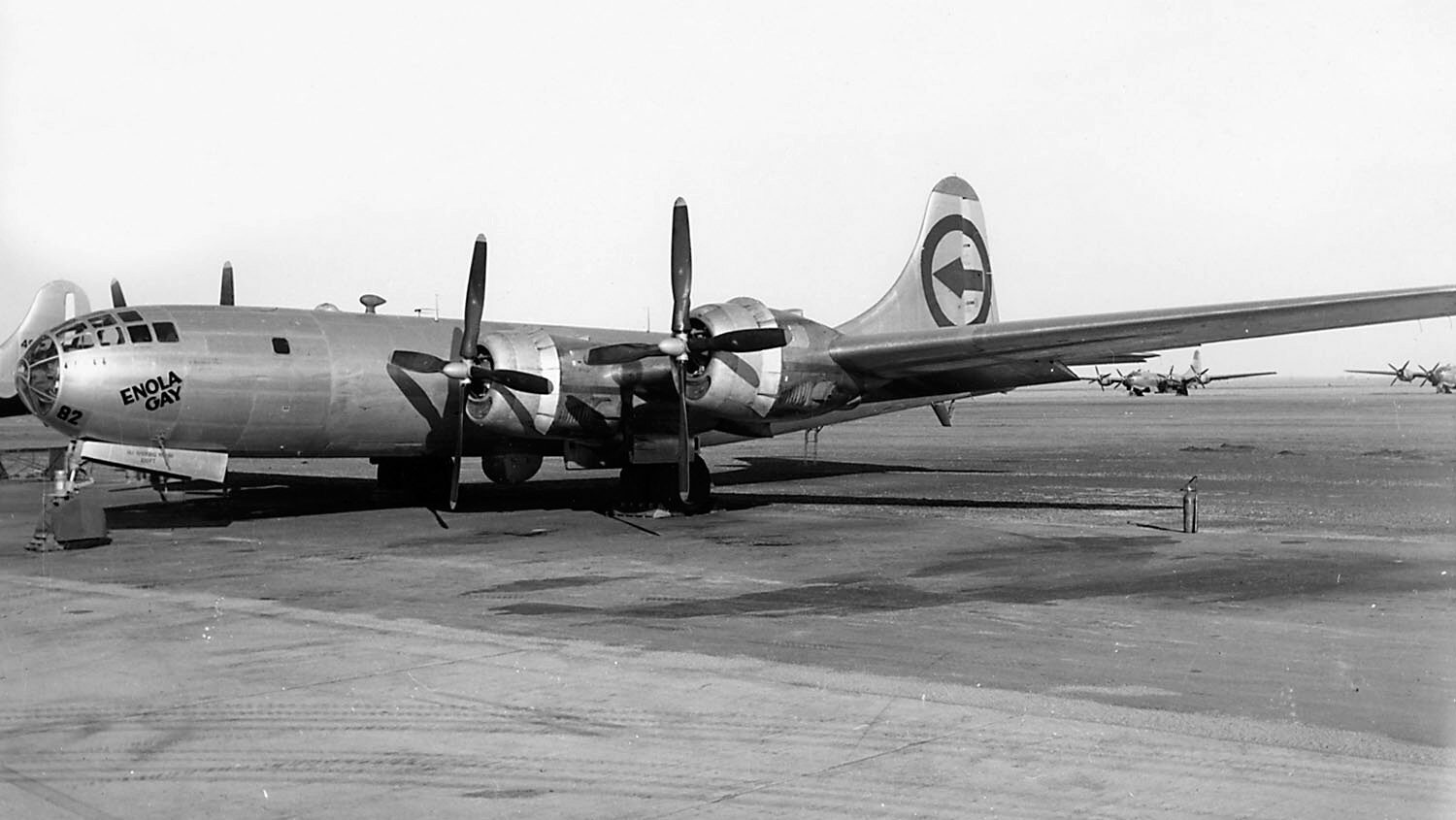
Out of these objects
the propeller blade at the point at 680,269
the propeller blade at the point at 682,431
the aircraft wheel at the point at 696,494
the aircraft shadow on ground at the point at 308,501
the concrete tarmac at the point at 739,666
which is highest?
the propeller blade at the point at 680,269

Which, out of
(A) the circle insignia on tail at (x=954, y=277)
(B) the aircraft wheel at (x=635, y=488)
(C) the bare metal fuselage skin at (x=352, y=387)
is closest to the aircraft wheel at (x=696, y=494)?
(B) the aircraft wheel at (x=635, y=488)

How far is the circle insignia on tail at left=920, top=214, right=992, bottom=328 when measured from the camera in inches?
1154

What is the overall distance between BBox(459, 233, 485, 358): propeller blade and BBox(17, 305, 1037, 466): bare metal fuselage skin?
0.52 meters

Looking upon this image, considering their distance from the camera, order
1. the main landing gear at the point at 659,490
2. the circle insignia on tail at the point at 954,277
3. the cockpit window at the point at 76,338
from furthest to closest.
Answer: the circle insignia on tail at the point at 954,277, the main landing gear at the point at 659,490, the cockpit window at the point at 76,338

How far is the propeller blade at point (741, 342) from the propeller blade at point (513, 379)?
263 cm

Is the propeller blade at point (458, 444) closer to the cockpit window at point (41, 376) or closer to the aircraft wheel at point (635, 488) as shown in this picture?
the aircraft wheel at point (635, 488)

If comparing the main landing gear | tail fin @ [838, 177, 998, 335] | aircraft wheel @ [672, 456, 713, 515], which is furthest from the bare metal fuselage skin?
tail fin @ [838, 177, 998, 335]

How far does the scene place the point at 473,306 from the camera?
21969mm

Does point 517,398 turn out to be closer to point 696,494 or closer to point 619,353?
point 619,353

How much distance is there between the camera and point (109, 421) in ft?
64.6

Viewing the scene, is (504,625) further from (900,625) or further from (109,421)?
(109,421)

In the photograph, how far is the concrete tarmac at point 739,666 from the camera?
7.23m

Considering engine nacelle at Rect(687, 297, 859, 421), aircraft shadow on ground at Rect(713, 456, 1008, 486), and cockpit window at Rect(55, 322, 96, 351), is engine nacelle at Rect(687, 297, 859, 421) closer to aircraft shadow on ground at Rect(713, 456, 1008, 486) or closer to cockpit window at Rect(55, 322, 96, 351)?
aircraft shadow on ground at Rect(713, 456, 1008, 486)

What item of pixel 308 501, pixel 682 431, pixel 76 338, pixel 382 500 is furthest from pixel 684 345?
pixel 308 501
